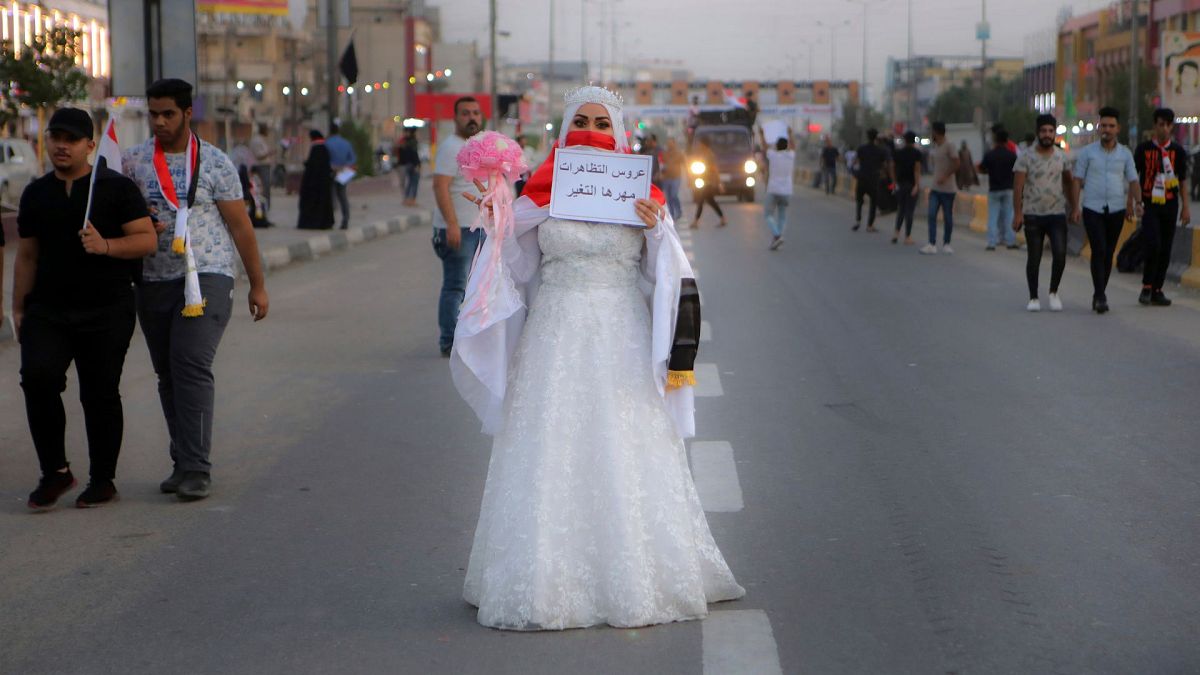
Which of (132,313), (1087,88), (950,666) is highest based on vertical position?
(1087,88)

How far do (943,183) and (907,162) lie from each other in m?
1.72

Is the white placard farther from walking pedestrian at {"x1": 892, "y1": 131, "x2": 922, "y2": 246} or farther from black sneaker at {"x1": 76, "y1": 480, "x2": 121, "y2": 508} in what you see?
walking pedestrian at {"x1": 892, "y1": 131, "x2": 922, "y2": 246}

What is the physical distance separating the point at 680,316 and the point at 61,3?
6217cm

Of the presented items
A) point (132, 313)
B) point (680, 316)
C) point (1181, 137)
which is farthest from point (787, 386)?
point (1181, 137)

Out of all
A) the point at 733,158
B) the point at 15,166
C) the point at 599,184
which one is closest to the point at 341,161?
the point at 15,166

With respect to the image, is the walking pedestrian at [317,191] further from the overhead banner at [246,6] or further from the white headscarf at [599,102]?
the white headscarf at [599,102]

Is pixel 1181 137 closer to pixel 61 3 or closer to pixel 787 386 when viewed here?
pixel 61 3

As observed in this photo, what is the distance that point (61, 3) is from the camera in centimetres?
6247

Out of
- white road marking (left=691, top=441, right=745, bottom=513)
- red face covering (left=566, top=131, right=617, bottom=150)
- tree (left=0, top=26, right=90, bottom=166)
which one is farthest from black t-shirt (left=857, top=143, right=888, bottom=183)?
red face covering (left=566, top=131, right=617, bottom=150)

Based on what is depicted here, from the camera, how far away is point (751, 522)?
6.54 meters

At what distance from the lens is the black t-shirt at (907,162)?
25.2 meters

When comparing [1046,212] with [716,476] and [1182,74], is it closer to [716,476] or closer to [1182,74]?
[716,476]

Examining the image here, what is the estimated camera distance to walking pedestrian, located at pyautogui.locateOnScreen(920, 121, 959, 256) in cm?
2339

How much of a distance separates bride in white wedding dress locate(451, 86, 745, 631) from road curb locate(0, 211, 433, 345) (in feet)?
32.9
